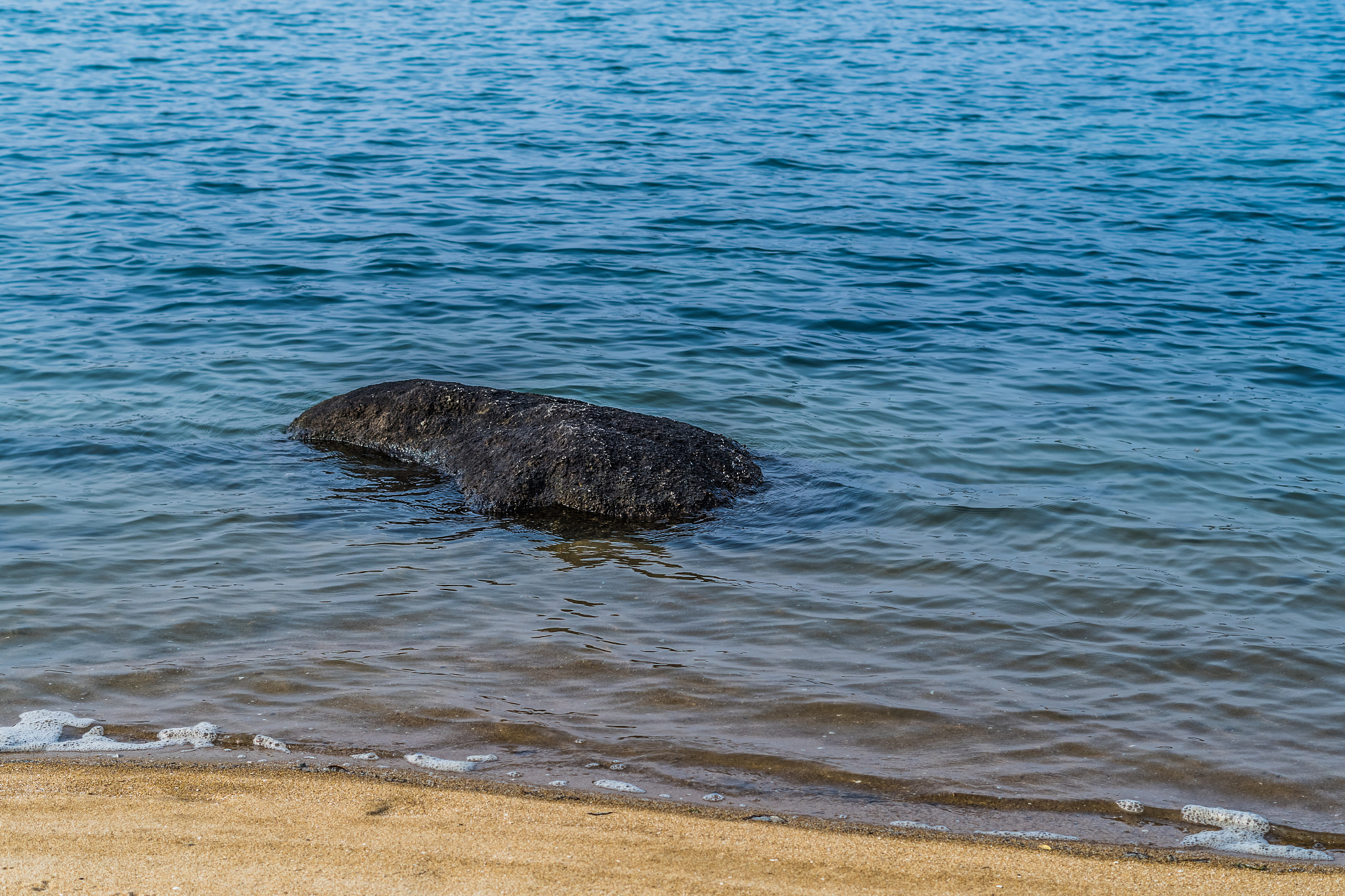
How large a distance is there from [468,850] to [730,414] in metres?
5.55

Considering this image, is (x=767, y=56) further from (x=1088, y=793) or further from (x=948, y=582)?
(x=1088, y=793)

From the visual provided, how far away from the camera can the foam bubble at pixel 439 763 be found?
4520 mm

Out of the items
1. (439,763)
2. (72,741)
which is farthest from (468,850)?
(72,741)

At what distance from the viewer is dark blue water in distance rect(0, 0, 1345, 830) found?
16.7 ft

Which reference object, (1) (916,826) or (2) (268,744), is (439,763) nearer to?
(2) (268,744)

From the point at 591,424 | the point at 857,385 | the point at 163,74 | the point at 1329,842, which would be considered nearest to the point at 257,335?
the point at 591,424

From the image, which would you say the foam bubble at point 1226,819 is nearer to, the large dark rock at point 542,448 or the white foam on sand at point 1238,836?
the white foam on sand at point 1238,836

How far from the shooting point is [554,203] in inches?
580

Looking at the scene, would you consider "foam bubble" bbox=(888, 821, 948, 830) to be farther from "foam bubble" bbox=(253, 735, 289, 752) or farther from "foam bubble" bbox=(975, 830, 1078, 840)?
"foam bubble" bbox=(253, 735, 289, 752)

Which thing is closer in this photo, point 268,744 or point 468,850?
point 468,850

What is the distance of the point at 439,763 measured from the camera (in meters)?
4.55

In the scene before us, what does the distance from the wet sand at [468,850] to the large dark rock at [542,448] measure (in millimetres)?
2861

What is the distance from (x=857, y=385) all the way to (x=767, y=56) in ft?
53.0

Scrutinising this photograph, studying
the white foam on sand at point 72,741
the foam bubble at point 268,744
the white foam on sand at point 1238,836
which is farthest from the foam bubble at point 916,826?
the white foam on sand at point 72,741
